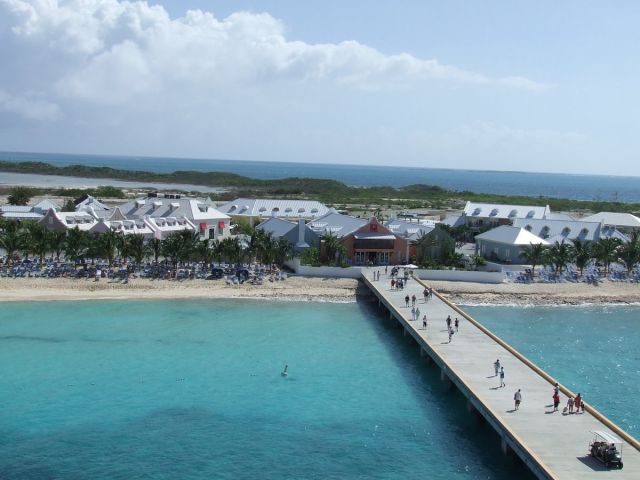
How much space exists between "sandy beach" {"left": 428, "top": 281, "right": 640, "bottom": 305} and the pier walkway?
32.8ft

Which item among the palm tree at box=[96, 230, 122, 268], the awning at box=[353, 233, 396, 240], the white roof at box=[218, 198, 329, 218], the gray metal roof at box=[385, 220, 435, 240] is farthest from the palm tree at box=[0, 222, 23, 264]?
the gray metal roof at box=[385, 220, 435, 240]

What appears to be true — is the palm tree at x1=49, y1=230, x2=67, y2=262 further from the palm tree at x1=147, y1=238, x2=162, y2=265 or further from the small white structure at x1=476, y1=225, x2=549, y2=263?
the small white structure at x1=476, y1=225, x2=549, y2=263

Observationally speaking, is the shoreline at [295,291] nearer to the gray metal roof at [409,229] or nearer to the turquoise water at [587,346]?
the turquoise water at [587,346]

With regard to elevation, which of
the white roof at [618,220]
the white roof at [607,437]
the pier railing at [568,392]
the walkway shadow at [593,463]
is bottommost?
the walkway shadow at [593,463]

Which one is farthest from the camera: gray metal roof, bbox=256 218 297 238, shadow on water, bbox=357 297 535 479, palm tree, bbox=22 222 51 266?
gray metal roof, bbox=256 218 297 238

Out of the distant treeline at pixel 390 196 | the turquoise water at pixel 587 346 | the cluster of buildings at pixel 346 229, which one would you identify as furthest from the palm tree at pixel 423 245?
the distant treeline at pixel 390 196

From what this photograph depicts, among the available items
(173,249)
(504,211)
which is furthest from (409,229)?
(173,249)

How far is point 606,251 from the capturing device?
57.2 meters

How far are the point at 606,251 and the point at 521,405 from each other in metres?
36.1

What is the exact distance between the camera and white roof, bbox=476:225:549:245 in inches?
2366

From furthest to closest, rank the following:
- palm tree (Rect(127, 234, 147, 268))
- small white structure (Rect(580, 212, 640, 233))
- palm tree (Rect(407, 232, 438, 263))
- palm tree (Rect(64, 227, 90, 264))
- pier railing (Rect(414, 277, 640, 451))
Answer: small white structure (Rect(580, 212, 640, 233))
palm tree (Rect(407, 232, 438, 263))
palm tree (Rect(127, 234, 147, 268))
palm tree (Rect(64, 227, 90, 264))
pier railing (Rect(414, 277, 640, 451))

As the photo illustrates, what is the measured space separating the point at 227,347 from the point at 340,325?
813cm

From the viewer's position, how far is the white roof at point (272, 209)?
257 feet

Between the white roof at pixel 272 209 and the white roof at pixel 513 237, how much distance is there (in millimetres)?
23115
